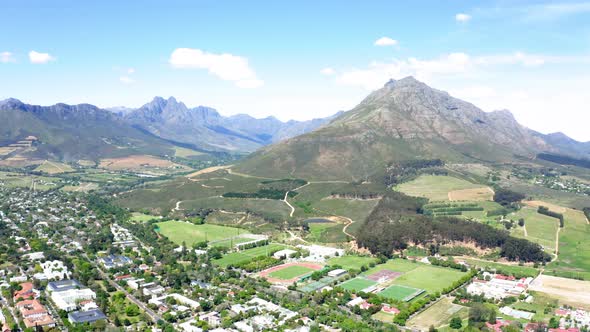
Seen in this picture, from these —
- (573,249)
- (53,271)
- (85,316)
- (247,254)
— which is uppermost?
(573,249)

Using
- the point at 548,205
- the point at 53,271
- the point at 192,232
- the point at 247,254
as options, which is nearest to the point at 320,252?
the point at 247,254

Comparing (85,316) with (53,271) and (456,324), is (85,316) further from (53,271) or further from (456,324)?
(456,324)

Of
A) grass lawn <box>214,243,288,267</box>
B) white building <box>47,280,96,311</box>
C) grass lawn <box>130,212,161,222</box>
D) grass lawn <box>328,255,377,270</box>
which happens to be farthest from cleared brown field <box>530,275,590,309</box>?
grass lawn <box>130,212,161,222</box>

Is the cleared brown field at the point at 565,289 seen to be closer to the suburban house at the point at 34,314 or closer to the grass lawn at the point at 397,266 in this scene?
the grass lawn at the point at 397,266

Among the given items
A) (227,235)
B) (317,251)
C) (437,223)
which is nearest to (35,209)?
(227,235)

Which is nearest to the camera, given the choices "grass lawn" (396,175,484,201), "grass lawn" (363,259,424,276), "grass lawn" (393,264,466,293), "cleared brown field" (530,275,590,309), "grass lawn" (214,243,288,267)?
"cleared brown field" (530,275,590,309)

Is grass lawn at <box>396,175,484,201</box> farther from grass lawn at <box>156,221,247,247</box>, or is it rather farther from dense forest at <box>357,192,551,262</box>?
grass lawn at <box>156,221,247,247</box>
